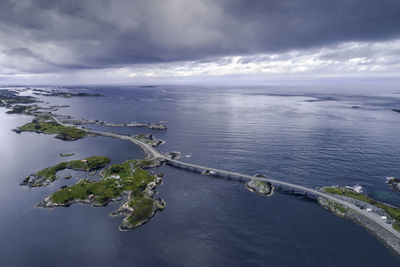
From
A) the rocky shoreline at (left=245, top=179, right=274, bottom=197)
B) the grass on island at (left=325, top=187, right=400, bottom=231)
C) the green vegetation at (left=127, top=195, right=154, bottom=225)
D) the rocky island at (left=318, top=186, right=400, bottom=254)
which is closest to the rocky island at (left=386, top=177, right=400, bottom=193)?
the rocky island at (left=318, top=186, right=400, bottom=254)

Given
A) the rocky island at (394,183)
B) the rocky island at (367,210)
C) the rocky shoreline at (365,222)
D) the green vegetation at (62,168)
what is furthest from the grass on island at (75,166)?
A: the rocky island at (394,183)

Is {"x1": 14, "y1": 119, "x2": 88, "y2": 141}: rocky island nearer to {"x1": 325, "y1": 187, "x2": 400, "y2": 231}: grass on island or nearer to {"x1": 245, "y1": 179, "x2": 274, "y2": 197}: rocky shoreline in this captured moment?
{"x1": 245, "y1": 179, "x2": 274, "y2": 197}: rocky shoreline

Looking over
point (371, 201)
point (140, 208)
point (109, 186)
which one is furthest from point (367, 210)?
point (109, 186)

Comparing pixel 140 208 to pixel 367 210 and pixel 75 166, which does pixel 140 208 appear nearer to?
pixel 75 166

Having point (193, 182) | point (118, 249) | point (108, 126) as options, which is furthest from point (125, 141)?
point (118, 249)

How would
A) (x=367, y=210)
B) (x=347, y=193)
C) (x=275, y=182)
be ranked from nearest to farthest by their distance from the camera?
(x=367, y=210) < (x=347, y=193) < (x=275, y=182)

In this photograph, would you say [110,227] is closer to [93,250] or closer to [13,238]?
[93,250]
